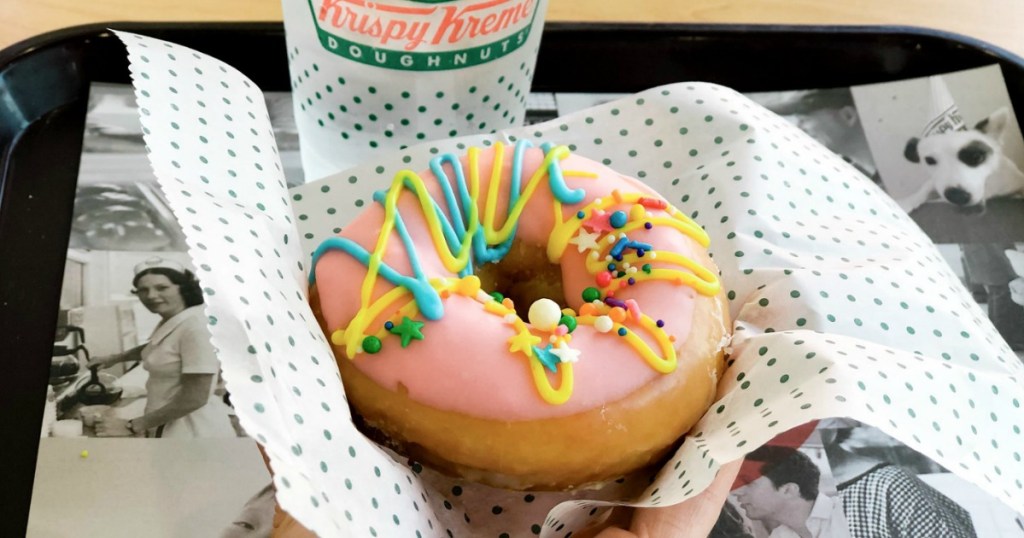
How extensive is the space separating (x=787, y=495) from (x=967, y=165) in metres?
0.49

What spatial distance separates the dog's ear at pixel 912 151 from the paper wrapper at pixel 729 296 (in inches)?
8.9

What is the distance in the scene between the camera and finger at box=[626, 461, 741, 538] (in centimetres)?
67

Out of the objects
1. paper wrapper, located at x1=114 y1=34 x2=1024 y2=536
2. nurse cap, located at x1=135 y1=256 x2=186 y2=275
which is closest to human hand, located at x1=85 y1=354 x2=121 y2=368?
nurse cap, located at x1=135 y1=256 x2=186 y2=275

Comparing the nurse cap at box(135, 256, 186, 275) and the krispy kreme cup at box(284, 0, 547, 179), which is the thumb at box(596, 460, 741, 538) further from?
the nurse cap at box(135, 256, 186, 275)

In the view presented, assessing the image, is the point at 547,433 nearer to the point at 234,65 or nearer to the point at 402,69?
the point at 402,69

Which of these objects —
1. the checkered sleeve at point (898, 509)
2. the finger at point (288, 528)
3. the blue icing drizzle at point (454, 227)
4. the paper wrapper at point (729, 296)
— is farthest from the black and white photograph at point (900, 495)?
the finger at point (288, 528)

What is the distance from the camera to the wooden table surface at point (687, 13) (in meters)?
1.15

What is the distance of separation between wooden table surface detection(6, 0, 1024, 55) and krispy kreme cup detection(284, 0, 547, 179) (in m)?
0.27

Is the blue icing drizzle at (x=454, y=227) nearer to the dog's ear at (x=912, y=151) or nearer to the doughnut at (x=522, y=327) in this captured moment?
the doughnut at (x=522, y=327)

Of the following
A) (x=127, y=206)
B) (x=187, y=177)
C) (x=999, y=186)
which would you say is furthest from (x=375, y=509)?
(x=999, y=186)

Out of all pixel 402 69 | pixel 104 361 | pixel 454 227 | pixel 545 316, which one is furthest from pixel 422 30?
pixel 104 361

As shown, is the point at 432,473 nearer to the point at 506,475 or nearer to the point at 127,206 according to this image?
the point at 506,475

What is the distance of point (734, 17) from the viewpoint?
1.25m

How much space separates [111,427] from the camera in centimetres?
84
